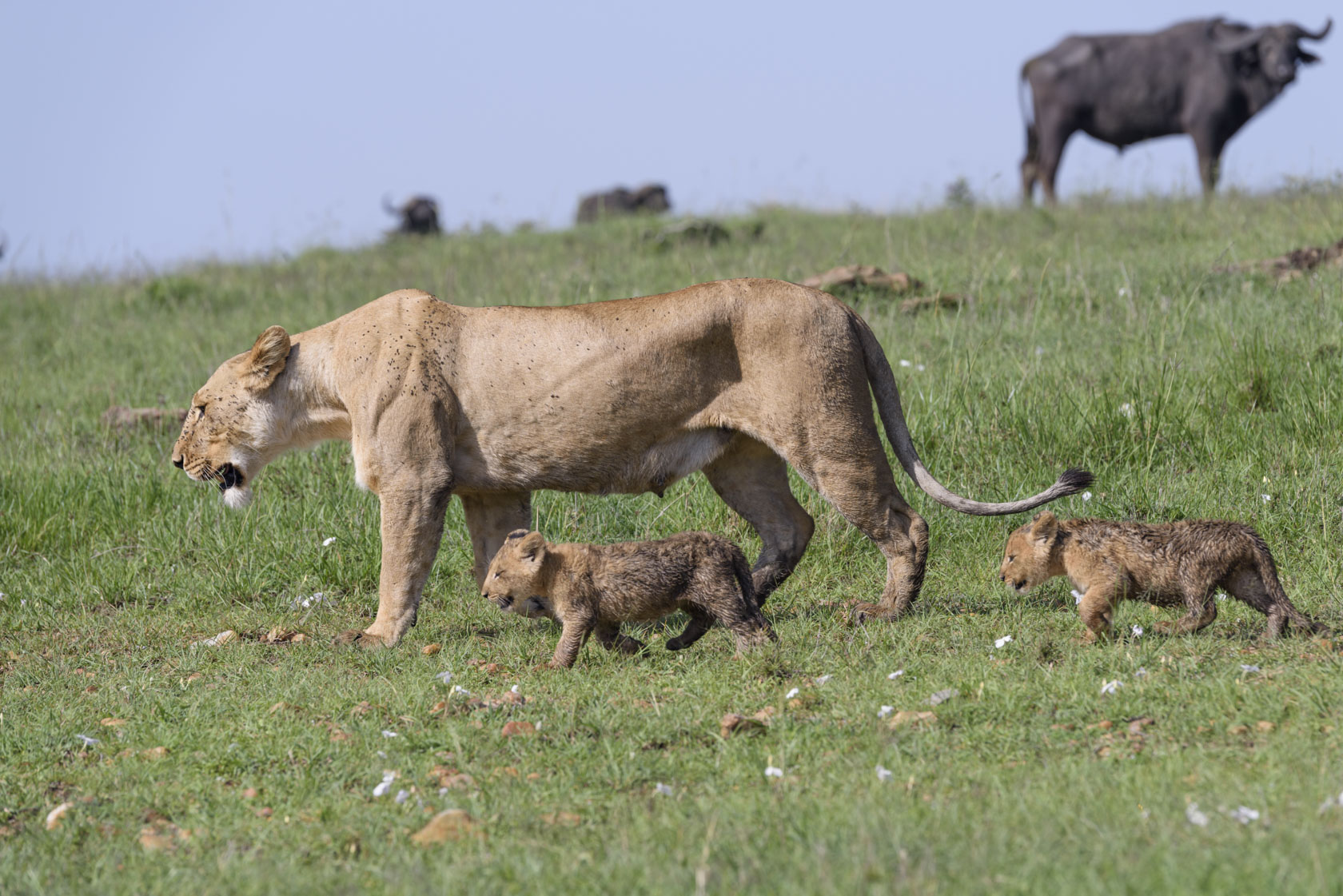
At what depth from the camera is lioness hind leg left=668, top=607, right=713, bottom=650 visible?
17.8 feet

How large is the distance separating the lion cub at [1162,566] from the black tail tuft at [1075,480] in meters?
0.25

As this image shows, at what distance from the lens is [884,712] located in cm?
441

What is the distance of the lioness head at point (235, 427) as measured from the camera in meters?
6.40

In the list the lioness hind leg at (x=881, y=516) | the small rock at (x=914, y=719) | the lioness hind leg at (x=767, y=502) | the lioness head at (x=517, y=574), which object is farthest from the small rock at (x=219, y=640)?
the small rock at (x=914, y=719)

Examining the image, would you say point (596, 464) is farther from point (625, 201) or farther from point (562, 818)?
point (625, 201)

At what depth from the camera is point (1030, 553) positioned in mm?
5285

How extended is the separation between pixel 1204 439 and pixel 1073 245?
18.3 feet

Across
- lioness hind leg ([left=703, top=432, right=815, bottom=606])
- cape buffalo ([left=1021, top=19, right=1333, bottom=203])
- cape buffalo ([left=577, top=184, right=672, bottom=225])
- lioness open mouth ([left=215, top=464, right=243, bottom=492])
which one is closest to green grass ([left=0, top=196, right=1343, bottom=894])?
lioness hind leg ([left=703, top=432, right=815, bottom=606])

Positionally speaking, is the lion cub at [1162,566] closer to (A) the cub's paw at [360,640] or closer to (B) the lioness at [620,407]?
(B) the lioness at [620,407]

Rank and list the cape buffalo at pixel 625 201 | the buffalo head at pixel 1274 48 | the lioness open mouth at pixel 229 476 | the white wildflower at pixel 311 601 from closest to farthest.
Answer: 1. the lioness open mouth at pixel 229 476
2. the white wildflower at pixel 311 601
3. the buffalo head at pixel 1274 48
4. the cape buffalo at pixel 625 201

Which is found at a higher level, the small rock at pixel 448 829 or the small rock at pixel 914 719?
the small rock at pixel 448 829

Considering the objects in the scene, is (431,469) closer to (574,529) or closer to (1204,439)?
(574,529)

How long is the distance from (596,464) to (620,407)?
289 mm

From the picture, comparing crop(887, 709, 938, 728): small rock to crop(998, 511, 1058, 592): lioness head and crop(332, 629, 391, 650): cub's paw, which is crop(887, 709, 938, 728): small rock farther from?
crop(332, 629, 391, 650): cub's paw
